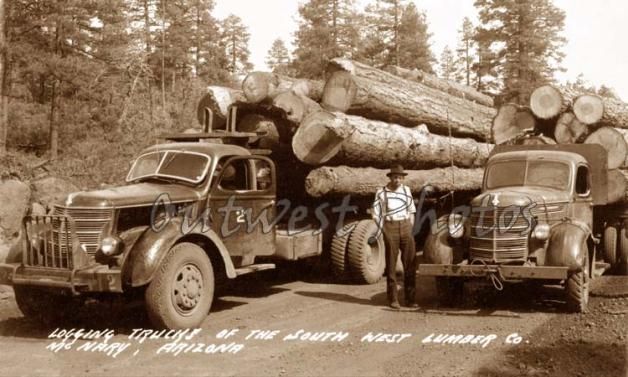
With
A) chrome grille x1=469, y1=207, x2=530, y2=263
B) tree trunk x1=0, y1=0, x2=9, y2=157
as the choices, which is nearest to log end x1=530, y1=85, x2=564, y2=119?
chrome grille x1=469, y1=207, x2=530, y2=263

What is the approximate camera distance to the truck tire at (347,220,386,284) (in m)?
10.6

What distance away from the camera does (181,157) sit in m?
8.84

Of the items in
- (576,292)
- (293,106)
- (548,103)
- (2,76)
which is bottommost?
(576,292)

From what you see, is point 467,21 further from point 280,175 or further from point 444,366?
point 444,366

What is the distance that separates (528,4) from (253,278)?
30.1 m

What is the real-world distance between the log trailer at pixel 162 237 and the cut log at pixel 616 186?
567 cm

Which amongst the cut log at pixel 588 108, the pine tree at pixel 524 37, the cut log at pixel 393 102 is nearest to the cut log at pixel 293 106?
the cut log at pixel 393 102

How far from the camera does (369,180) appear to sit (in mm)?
11133

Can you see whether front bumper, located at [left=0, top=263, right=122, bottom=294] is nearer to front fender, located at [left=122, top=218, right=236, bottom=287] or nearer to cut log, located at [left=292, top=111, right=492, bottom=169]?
front fender, located at [left=122, top=218, right=236, bottom=287]

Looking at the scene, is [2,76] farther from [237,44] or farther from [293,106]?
[237,44]

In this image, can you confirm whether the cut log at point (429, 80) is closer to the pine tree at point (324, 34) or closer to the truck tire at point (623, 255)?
the truck tire at point (623, 255)

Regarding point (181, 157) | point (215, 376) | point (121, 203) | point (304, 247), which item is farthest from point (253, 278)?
point (215, 376)

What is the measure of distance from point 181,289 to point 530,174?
17.4 ft

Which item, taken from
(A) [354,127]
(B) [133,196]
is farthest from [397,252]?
(B) [133,196]
